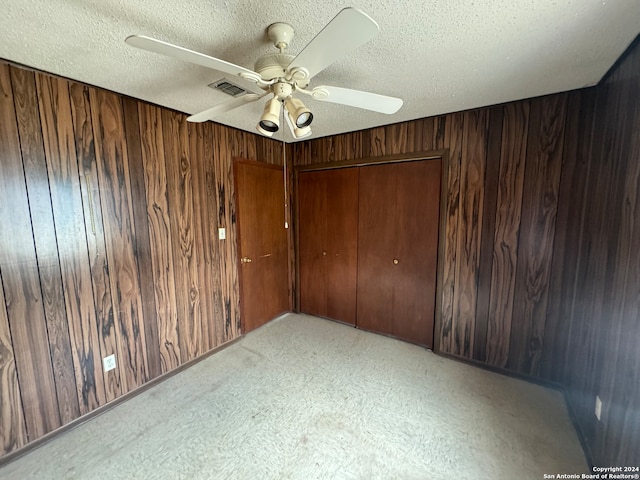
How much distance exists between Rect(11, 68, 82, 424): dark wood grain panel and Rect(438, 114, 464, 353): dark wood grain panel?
2.99 meters

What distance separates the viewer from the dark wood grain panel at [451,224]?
2307 millimetres

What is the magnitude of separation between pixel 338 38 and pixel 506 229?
2.06 meters

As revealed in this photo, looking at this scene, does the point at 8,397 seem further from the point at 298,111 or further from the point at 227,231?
the point at 298,111

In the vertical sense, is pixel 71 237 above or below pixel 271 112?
below

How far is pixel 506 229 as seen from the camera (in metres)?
2.15

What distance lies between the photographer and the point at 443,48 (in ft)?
4.41

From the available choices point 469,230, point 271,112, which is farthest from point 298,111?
point 469,230

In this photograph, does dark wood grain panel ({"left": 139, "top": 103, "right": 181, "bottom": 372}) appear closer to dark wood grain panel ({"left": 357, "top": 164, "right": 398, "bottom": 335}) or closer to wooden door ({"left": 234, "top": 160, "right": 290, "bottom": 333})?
wooden door ({"left": 234, "top": 160, "right": 290, "bottom": 333})

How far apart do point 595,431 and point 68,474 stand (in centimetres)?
295

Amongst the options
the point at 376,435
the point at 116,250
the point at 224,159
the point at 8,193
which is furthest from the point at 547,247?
the point at 8,193

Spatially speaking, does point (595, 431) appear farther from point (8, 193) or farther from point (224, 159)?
point (8, 193)

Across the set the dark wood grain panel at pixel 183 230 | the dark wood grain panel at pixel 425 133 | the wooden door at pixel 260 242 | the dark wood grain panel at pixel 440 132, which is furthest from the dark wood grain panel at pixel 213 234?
the dark wood grain panel at pixel 440 132

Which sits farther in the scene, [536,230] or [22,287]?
[536,230]

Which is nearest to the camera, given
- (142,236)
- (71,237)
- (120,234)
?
(71,237)
